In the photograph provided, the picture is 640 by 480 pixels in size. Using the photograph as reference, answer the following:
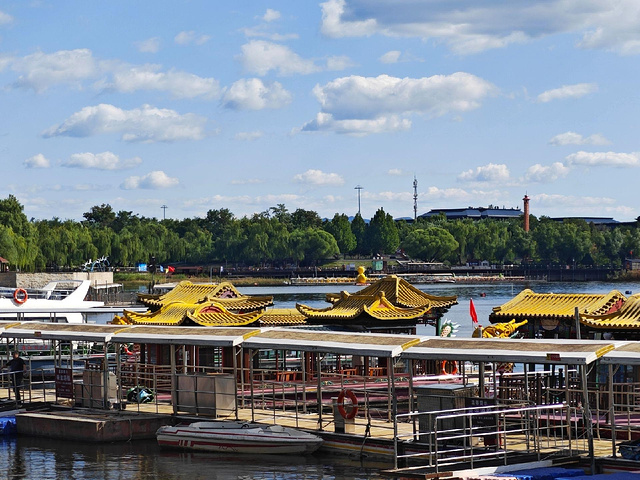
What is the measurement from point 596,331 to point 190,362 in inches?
650

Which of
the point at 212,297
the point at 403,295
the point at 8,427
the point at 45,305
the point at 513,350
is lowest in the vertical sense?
the point at 8,427

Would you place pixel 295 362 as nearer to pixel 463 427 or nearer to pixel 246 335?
pixel 246 335

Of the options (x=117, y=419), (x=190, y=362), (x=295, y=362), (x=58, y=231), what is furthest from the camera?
(x=58, y=231)

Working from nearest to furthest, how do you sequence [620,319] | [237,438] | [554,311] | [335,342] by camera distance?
[335,342]
[237,438]
[620,319]
[554,311]

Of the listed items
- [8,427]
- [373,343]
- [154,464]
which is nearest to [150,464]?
[154,464]

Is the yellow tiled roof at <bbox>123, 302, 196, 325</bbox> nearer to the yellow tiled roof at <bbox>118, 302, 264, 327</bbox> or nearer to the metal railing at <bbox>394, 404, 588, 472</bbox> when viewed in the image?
the yellow tiled roof at <bbox>118, 302, 264, 327</bbox>

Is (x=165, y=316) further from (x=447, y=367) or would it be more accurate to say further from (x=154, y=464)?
(x=154, y=464)

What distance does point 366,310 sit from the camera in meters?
47.3

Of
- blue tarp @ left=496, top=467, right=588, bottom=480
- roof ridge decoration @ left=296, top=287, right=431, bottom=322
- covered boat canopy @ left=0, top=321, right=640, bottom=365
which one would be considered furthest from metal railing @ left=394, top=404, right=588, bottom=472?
roof ridge decoration @ left=296, top=287, right=431, bottom=322

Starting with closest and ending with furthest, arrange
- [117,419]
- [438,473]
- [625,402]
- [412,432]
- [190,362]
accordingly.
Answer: [438,473] → [412,432] → [625,402] → [117,419] → [190,362]

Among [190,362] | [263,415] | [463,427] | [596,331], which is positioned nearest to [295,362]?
[190,362]

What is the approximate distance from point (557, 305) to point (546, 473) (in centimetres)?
1638

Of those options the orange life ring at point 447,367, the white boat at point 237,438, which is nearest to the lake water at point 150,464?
the white boat at point 237,438

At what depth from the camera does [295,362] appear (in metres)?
49.9
